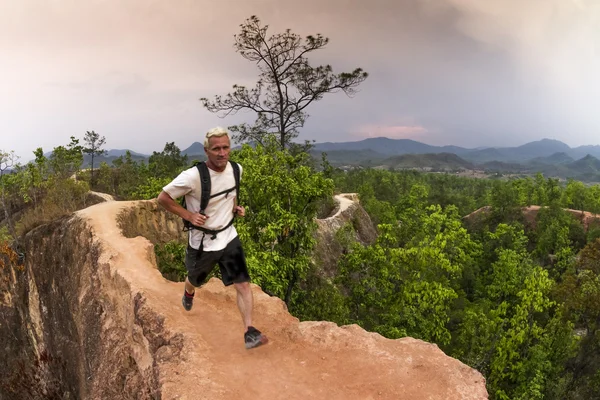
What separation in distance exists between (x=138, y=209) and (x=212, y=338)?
15.0 m

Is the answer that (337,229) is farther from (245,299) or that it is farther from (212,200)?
(212,200)

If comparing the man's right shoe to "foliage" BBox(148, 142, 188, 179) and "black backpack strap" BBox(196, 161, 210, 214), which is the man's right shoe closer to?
"black backpack strap" BBox(196, 161, 210, 214)

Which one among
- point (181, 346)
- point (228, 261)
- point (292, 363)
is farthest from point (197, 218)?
point (292, 363)

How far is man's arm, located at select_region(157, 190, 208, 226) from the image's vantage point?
6.05 m

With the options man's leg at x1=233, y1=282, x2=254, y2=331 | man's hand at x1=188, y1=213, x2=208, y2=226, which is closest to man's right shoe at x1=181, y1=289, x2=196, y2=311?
man's leg at x1=233, y1=282, x2=254, y2=331

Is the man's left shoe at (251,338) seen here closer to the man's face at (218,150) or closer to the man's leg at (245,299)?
the man's leg at (245,299)

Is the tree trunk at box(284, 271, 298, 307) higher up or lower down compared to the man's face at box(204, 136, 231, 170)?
lower down

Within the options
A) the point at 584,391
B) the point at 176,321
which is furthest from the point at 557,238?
the point at 176,321

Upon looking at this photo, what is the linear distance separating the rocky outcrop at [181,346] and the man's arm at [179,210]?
2695 mm

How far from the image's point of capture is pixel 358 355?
23.5ft

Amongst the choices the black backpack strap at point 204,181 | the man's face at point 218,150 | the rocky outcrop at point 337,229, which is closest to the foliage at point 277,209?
the black backpack strap at point 204,181

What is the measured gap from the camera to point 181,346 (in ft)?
23.9

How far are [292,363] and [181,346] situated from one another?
87.3 inches

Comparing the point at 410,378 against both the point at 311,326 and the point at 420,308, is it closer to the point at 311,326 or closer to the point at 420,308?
the point at 311,326
